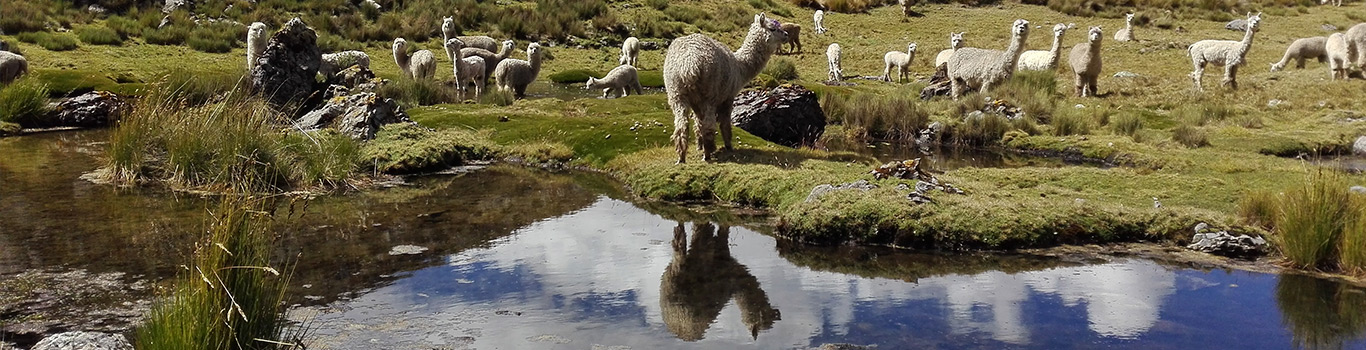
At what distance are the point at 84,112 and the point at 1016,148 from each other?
16495 mm

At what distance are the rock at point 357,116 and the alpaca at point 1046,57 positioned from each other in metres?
13.7

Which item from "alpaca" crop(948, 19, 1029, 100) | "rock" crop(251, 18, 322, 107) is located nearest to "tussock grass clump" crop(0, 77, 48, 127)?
"rock" crop(251, 18, 322, 107)

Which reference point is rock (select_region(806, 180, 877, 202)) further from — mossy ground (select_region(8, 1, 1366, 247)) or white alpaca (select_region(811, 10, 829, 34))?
white alpaca (select_region(811, 10, 829, 34))

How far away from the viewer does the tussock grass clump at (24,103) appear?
19047 mm

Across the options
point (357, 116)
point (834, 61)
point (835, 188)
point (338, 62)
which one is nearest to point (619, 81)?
point (338, 62)

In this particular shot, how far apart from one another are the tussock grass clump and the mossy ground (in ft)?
9.85

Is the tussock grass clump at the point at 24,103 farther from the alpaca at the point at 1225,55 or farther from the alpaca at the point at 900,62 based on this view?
the alpaca at the point at 1225,55

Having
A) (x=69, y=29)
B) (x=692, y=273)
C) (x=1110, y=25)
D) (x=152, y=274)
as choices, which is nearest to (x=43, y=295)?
(x=152, y=274)

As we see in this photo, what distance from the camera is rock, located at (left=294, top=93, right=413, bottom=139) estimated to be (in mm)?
16359

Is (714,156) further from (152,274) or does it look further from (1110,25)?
(1110,25)

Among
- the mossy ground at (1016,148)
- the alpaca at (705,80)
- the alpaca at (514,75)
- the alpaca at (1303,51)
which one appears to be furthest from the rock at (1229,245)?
the alpaca at (1303,51)

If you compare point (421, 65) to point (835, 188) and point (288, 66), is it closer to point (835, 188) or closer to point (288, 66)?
point (288, 66)

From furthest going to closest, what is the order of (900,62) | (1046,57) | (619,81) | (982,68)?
(900,62)
(1046,57)
(619,81)
(982,68)

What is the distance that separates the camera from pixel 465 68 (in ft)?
78.8
